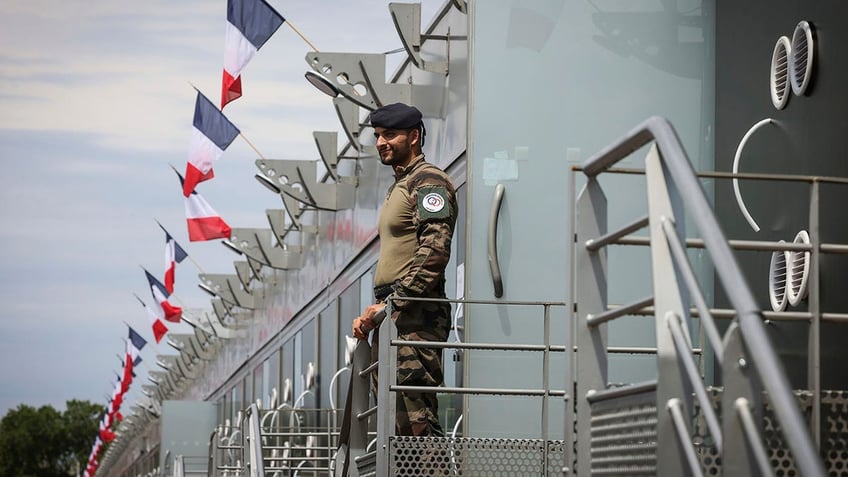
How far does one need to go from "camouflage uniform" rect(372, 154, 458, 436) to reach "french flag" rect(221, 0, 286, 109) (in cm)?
736

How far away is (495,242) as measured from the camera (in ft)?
31.3

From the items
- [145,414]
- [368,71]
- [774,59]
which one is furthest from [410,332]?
[145,414]

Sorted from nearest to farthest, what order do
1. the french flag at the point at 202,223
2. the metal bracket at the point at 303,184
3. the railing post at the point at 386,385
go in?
the railing post at the point at 386,385
the metal bracket at the point at 303,184
the french flag at the point at 202,223

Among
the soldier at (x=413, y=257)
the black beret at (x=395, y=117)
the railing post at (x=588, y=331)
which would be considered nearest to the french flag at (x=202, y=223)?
the soldier at (x=413, y=257)

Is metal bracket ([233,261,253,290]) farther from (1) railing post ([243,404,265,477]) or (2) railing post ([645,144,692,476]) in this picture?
(2) railing post ([645,144,692,476])

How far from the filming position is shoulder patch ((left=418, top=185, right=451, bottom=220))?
709 centimetres

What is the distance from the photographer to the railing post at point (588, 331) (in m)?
4.35

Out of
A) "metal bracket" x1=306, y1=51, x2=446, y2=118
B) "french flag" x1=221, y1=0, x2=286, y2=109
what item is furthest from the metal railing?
"french flag" x1=221, y1=0, x2=286, y2=109

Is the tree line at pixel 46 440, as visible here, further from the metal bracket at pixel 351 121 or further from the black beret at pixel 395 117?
the black beret at pixel 395 117

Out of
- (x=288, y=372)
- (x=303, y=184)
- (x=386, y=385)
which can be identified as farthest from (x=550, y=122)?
(x=288, y=372)

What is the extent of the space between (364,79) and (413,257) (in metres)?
5.81

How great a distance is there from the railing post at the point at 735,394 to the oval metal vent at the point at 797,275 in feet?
16.5

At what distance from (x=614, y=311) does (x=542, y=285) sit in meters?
5.35

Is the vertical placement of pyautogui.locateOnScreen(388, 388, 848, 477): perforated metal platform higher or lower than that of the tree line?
higher
